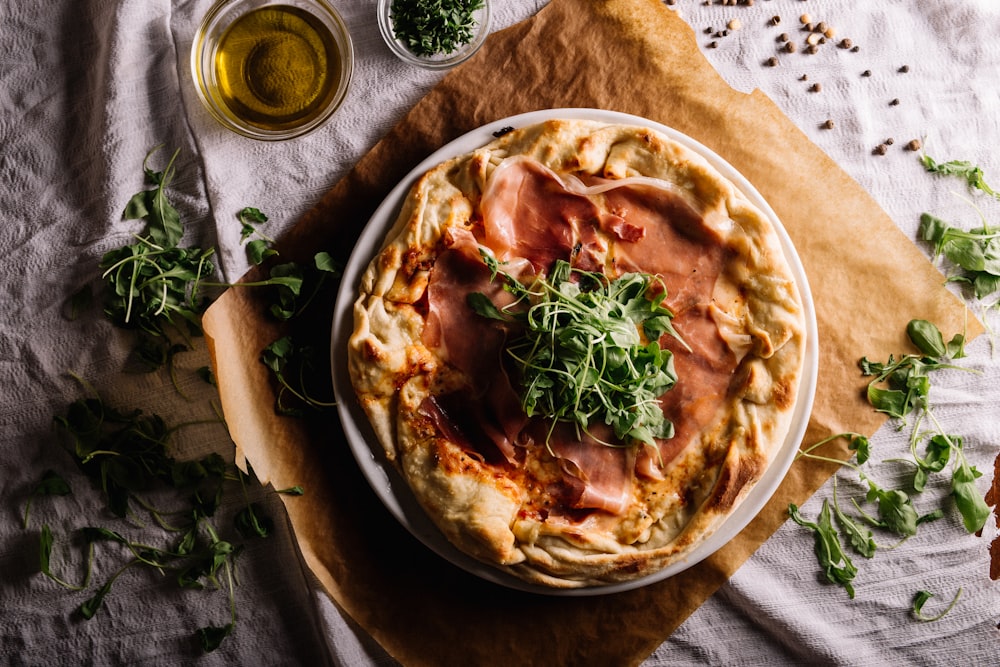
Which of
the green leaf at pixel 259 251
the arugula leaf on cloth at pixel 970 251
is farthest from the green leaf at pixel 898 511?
the green leaf at pixel 259 251

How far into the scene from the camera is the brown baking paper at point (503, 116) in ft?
10.1

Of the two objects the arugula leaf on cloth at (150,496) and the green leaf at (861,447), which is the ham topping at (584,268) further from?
the arugula leaf on cloth at (150,496)

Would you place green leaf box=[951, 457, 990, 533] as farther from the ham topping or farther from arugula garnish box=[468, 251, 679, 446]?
arugula garnish box=[468, 251, 679, 446]

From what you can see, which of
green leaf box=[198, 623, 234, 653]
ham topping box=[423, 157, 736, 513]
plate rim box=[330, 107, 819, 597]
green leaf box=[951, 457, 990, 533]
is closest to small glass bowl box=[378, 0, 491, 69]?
plate rim box=[330, 107, 819, 597]

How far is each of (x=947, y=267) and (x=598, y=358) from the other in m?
1.76

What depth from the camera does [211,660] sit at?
323cm

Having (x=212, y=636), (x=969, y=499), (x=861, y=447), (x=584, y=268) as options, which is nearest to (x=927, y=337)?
(x=861, y=447)

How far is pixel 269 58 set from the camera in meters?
3.16

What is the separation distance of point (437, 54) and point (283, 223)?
0.96 metres

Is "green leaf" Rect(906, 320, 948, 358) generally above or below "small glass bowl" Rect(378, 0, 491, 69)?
below

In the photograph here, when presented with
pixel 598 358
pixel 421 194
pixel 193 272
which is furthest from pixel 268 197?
Result: pixel 598 358

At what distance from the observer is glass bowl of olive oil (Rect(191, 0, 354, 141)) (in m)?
3.13

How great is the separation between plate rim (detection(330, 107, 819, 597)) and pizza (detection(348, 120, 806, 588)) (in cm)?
8

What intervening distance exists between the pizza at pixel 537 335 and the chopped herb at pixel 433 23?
565mm
